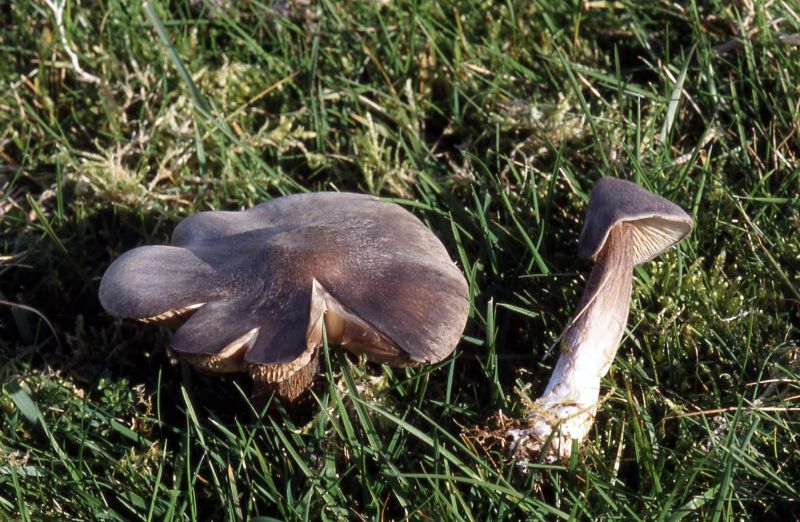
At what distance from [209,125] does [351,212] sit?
1.13 meters

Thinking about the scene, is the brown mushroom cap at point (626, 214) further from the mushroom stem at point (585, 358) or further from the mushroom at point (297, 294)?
the mushroom at point (297, 294)

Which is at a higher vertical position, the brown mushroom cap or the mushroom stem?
the brown mushroom cap

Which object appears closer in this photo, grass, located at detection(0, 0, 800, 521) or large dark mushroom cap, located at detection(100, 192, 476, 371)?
large dark mushroom cap, located at detection(100, 192, 476, 371)

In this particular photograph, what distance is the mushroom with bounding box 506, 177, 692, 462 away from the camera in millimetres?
2219

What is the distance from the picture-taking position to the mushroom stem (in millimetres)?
2227

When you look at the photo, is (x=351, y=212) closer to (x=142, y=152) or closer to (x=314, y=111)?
(x=314, y=111)

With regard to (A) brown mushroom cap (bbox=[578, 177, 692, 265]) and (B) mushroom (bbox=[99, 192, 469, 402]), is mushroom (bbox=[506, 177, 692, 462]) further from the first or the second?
(B) mushroom (bbox=[99, 192, 469, 402])

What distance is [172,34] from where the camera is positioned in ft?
11.8

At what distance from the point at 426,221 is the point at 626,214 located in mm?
822

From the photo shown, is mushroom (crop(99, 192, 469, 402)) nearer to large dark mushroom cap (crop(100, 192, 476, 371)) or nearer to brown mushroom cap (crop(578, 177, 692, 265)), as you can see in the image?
large dark mushroom cap (crop(100, 192, 476, 371))

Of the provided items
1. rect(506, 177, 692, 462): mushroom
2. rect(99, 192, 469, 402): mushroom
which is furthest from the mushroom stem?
rect(99, 192, 469, 402): mushroom

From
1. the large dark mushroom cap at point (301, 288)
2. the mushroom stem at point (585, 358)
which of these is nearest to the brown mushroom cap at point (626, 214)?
the mushroom stem at point (585, 358)

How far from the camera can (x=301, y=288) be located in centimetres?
210

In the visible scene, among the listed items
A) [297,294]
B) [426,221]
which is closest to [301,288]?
[297,294]
